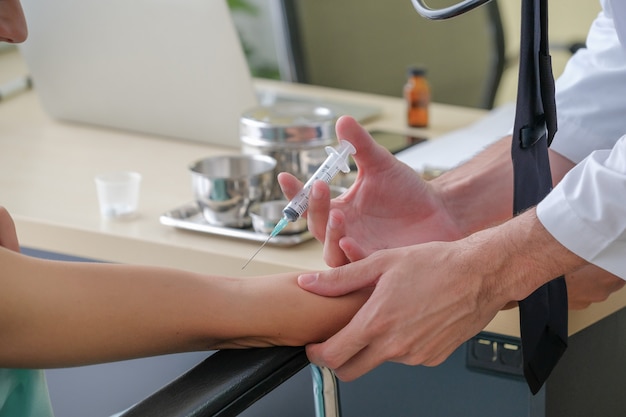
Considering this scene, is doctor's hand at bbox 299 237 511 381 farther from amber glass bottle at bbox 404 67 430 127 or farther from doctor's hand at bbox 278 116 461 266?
amber glass bottle at bbox 404 67 430 127

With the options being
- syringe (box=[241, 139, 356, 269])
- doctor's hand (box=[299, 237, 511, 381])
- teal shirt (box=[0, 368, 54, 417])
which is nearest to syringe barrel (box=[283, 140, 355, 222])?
syringe (box=[241, 139, 356, 269])

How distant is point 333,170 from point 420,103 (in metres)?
0.94

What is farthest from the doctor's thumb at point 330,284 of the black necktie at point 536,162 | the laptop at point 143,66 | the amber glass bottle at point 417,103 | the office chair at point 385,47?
the office chair at point 385,47

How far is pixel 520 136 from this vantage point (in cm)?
135

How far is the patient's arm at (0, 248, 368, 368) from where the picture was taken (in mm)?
1093

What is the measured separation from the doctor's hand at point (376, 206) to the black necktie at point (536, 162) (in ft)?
0.55

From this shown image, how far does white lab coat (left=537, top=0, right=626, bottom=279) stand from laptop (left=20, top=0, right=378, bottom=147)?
27.3 inches

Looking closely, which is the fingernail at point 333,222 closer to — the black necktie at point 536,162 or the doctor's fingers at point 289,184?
the doctor's fingers at point 289,184

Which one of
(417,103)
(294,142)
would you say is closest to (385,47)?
(417,103)

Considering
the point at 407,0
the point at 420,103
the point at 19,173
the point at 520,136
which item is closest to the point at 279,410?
the point at 520,136

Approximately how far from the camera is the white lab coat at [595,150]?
4.06ft

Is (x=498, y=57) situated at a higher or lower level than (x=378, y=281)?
lower

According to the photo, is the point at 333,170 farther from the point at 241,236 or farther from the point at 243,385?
the point at 243,385

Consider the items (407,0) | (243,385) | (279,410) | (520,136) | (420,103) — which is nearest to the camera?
(243,385)
